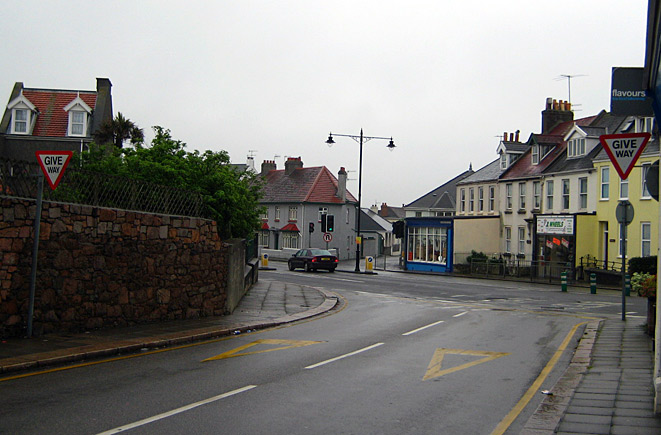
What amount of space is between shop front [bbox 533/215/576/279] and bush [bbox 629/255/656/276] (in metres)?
6.05

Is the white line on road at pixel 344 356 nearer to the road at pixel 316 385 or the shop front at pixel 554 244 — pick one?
the road at pixel 316 385

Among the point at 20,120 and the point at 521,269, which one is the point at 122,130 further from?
the point at 521,269

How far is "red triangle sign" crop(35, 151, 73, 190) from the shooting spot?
11461mm

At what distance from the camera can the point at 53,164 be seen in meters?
11.5

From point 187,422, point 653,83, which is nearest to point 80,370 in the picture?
point 187,422

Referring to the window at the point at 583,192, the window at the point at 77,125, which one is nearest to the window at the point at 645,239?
the window at the point at 583,192

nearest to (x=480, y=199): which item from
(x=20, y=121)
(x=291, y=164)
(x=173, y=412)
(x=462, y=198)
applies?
Answer: (x=462, y=198)

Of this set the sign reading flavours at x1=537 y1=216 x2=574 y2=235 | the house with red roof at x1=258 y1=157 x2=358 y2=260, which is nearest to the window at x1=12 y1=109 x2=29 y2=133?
the house with red roof at x1=258 y1=157 x2=358 y2=260

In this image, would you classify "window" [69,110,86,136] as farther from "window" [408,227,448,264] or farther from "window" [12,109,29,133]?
"window" [408,227,448,264]

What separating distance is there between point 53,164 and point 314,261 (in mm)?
34395

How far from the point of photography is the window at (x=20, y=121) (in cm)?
4238

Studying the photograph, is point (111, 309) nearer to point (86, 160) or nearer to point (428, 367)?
point (428, 367)

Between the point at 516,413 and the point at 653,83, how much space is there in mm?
5011

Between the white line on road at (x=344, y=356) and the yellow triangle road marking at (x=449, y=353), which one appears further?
the white line on road at (x=344, y=356)
